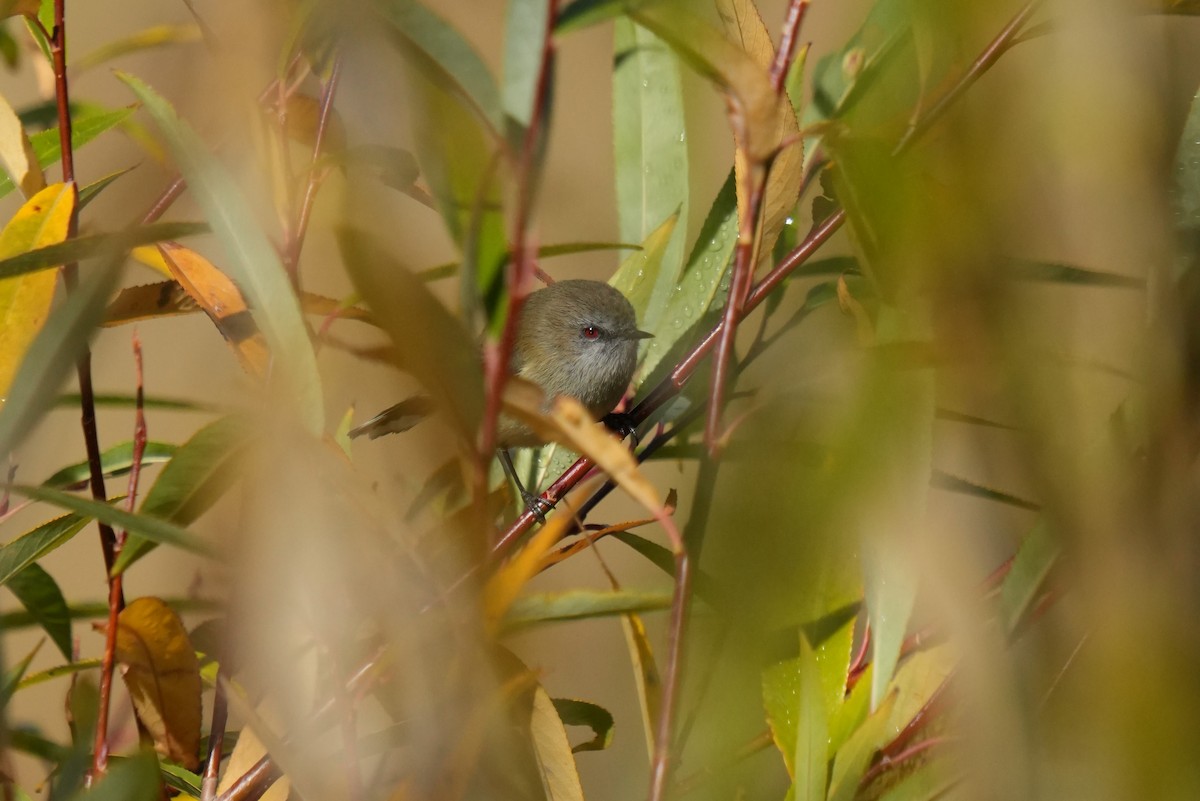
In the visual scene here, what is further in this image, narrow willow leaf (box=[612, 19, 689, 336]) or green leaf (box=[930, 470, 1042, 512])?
narrow willow leaf (box=[612, 19, 689, 336])

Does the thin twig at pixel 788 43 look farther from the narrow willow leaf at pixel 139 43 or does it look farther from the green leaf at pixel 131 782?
the narrow willow leaf at pixel 139 43

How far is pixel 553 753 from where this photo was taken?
35.3 inches

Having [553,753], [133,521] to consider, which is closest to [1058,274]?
[553,753]

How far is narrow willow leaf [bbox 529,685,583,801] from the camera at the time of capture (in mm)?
887

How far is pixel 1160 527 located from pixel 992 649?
0.48ft

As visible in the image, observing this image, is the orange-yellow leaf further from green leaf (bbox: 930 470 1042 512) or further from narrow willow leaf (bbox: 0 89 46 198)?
green leaf (bbox: 930 470 1042 512)

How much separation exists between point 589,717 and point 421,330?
2.24 ft

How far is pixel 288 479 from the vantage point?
686mm

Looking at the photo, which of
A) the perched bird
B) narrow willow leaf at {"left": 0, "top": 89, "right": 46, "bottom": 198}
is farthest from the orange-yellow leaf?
the perched bird

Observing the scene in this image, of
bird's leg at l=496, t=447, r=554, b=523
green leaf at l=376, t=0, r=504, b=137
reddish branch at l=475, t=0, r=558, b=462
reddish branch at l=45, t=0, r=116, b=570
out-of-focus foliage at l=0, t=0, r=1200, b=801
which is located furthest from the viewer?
bird's leg at l=496, t=447, r=554, b=523

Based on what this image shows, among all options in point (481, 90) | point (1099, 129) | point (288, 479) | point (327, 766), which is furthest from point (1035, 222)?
point (327, 766)

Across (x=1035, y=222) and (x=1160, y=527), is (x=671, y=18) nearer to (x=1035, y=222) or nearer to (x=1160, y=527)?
(x=1035, y=222)

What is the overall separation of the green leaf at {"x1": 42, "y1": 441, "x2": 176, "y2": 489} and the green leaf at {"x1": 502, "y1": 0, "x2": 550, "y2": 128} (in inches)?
36.0

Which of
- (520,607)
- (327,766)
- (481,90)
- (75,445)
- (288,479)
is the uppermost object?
(481,90)
